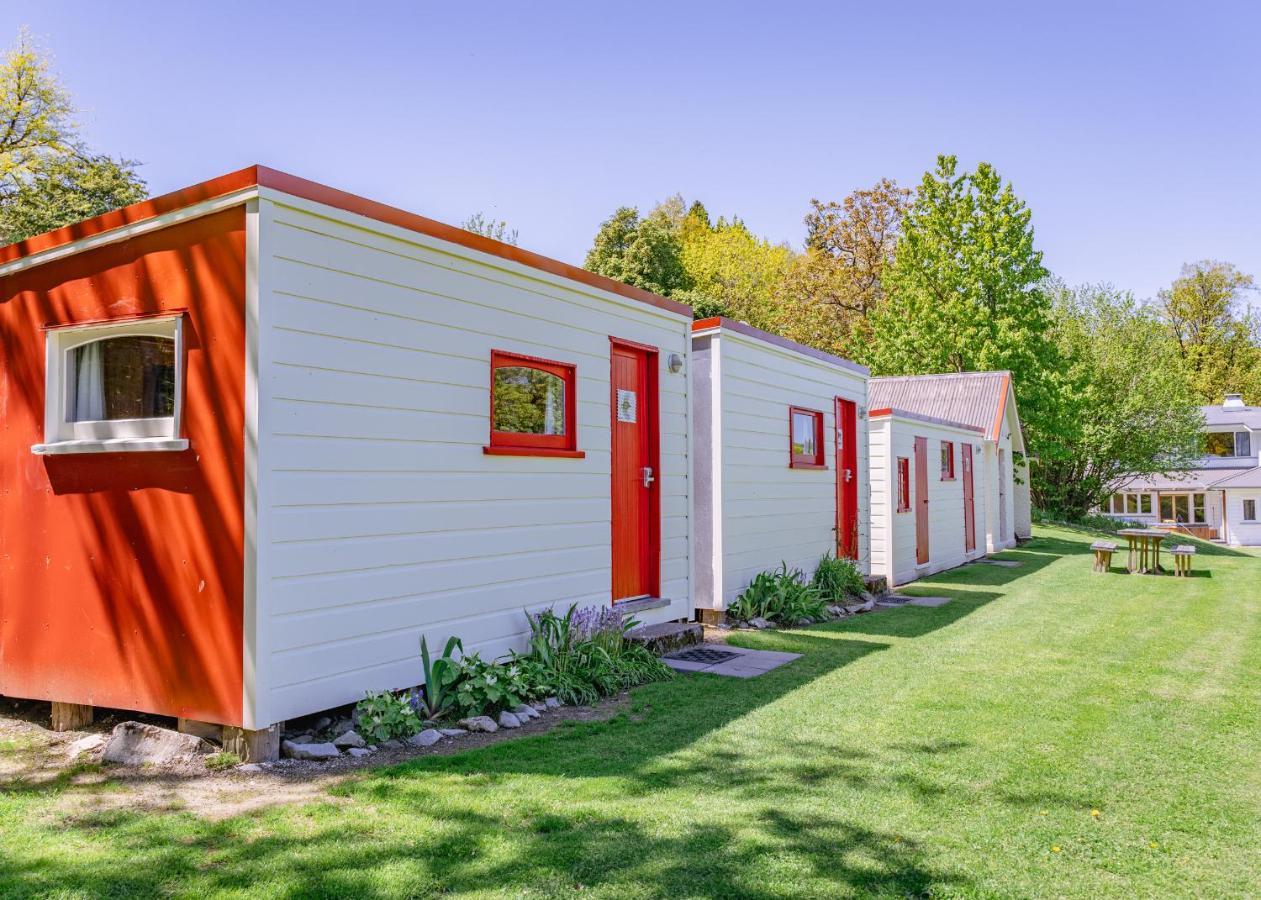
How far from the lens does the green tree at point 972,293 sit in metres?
24.7

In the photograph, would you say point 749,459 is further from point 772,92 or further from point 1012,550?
point 1012,550

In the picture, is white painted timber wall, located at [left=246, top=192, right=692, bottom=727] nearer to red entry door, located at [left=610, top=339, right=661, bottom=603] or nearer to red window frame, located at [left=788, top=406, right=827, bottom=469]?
red entry door, located at [left=610, top=339, right=661, bottom=603]

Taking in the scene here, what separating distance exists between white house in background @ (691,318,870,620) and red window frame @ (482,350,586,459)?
2.29 m

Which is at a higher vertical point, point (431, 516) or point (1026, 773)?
point (431, 516)

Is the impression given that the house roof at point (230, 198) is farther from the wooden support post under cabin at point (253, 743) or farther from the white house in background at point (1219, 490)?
the white house in background at point (1219, 490)

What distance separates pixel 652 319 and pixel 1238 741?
5093 mm

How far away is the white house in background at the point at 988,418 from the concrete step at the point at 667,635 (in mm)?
11642

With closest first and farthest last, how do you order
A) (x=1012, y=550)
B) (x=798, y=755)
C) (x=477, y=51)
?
(x=798, y=755), (x=477, y=51), (x=1012, y=550)

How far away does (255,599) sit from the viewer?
4098 mm

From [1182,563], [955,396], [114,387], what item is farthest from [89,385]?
[955,396]

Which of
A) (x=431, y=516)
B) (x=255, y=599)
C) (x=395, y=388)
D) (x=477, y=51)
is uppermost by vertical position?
(x=477, y=51)

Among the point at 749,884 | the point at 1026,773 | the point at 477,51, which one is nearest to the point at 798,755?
the point at 1026,773

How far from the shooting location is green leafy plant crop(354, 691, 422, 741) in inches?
178

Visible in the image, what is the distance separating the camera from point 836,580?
10320 millimetres
